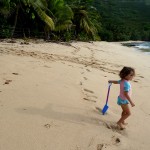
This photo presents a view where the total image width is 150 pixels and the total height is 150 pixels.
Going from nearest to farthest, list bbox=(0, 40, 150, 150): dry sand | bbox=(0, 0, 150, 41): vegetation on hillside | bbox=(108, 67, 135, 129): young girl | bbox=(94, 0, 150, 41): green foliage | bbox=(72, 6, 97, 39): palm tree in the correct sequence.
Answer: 1. bbox=(0, 40, 150, 150): dry sand
2. bbox=(108, 67, 135, 129): young girl
3. bbox=(0, 0, 150, 41): vegetation on hillside
4. bbox=(72, 6, 97, 39): palm tree
5. bbox=(94, 0, 150, 41): green foliage

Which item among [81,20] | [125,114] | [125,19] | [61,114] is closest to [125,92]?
[125,114]

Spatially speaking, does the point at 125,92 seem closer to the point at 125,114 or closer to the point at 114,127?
the point at 125,114

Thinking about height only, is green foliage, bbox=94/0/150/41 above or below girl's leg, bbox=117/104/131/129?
below

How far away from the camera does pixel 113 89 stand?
680 cm

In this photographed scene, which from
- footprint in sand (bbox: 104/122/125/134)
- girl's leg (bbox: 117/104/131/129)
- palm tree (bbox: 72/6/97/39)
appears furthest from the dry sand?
palm tree (bbox: 72/6/97/39)

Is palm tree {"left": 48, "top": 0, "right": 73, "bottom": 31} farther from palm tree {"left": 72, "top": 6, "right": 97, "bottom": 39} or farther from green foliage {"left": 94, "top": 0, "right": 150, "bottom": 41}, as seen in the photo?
green foliage {"left": 94, "top": 0, "right": 150, "bottom": 41}

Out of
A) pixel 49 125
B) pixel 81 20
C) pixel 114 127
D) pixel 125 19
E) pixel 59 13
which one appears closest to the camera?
pixel 49 125

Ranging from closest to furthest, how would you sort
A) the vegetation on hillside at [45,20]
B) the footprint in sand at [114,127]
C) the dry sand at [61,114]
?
the dry sand at [61,114], the footprint in sand at [114,127], the vegetation on hillside at [45,20]

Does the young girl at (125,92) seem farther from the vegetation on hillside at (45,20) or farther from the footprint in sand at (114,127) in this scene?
the vegetation on hillside at (45,20)

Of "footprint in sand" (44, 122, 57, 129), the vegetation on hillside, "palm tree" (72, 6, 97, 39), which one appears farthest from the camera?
"palm tree" (72, 6, 97, 39)

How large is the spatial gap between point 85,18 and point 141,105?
73.5 ft

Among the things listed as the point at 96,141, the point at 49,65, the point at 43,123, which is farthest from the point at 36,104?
the point at 49,65

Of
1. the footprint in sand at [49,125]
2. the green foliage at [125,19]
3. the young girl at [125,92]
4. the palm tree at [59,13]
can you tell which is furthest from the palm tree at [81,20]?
the footprint in sand at [49,125]

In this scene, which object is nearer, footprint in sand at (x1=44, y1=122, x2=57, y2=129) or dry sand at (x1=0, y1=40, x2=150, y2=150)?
dry sand at (x1=0, y1=40, x2=150, y2=150)
